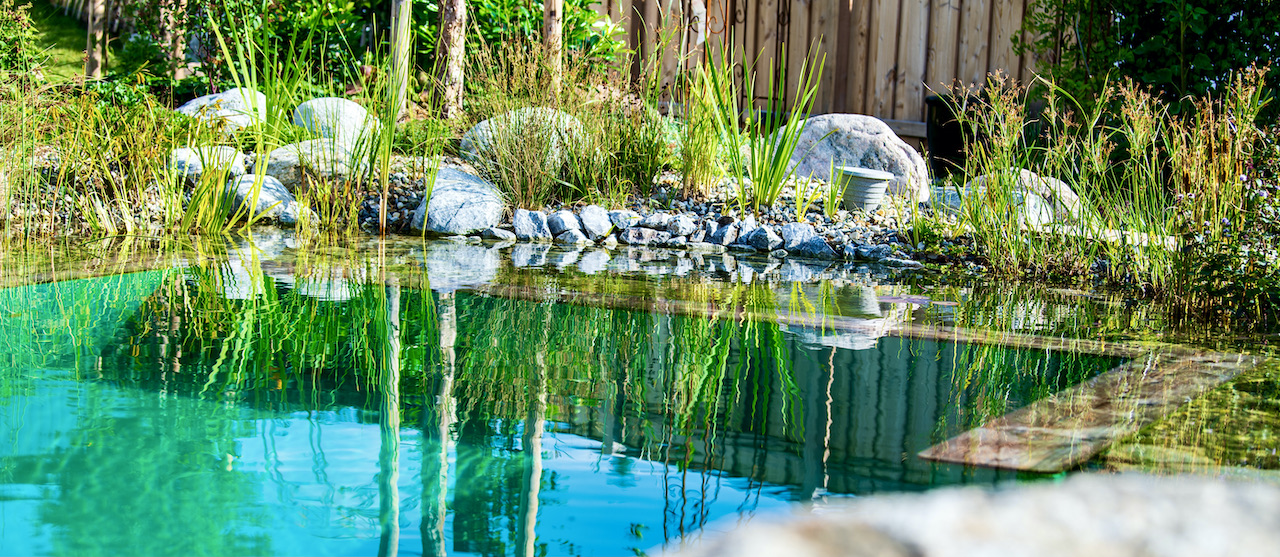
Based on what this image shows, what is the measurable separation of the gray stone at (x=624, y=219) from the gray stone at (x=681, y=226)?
0.66 feet

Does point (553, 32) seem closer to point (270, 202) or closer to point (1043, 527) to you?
point (270, 202)

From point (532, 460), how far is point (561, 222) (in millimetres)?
4064

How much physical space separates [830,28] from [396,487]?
291 inches

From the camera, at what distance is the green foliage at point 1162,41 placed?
6086 millimetres

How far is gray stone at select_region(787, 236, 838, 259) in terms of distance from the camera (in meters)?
5.32

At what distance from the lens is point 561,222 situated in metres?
5.75

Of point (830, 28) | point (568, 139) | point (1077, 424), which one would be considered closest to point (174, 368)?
point (1077, 424)

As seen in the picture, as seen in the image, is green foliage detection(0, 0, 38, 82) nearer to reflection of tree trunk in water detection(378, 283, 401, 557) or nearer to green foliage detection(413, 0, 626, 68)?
green foliage detection(413, 0, 626, 68)

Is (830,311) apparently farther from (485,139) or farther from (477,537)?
(485,139)

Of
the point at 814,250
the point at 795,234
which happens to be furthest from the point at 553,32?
the point at 814,250

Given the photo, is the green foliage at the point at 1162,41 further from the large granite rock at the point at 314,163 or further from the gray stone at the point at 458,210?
the large granite rock at the point at 314,163

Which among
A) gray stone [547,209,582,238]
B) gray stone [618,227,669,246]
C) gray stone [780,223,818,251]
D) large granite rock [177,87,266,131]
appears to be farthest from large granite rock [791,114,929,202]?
large granite rock [177,87,266,131]

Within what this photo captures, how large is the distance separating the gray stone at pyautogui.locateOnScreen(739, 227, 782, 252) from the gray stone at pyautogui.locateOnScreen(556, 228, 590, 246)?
901mm

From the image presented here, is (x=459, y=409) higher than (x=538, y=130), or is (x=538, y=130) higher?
(x=538, y=130)
